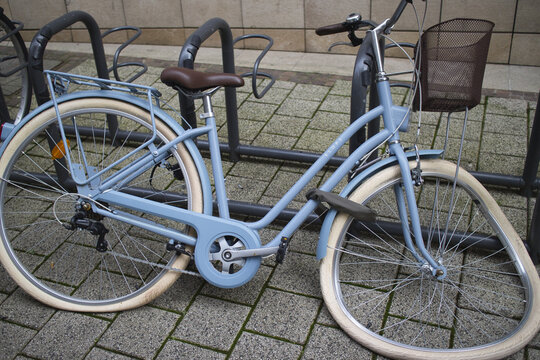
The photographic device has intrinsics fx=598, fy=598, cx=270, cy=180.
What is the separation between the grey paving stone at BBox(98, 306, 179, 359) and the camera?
274 cm

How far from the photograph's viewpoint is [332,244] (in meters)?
2.78

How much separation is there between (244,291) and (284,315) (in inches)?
10.8

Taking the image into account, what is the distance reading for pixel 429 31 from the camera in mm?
2469

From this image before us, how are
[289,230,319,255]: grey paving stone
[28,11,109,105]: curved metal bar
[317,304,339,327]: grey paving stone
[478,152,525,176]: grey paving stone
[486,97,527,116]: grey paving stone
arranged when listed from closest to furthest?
[317,304,339,327]: grey paving stone
[28,11,109,105]: curved metal bar
[289,230,319,255]: grey paving stone
[478,152,525,176]: grey paving stone
[486,97,527,116]: grey paving stone

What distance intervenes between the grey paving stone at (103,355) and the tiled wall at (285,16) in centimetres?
394

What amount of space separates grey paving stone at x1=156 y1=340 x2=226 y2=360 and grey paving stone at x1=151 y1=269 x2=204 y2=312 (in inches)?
9.5

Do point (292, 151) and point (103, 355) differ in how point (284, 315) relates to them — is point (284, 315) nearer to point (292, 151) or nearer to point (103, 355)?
point (103, 355)

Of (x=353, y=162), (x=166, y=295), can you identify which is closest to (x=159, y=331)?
(x=166, y=295)

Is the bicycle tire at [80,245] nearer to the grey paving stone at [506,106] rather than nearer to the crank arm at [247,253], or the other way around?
the crank arm at [247,253]

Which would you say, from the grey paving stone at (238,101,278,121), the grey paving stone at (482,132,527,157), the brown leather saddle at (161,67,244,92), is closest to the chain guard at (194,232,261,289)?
the brown leather saddle at (161,67,244,92)

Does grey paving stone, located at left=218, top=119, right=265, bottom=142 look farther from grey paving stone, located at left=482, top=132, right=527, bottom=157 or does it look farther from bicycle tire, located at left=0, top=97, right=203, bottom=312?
grey paving stone, located at left=482, top=132, right=527, bottom=157

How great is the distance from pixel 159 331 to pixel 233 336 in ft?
1.17

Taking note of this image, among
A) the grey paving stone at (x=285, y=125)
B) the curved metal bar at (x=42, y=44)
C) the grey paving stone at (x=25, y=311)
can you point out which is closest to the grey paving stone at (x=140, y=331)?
the grey paving stone at (x=25, y=311)

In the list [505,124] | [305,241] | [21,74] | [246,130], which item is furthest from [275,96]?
[21,74]
